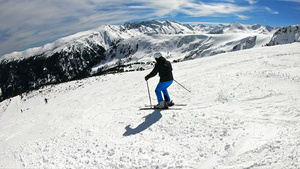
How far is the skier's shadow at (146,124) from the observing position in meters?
7.54

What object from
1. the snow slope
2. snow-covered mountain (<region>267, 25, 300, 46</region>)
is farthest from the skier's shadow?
snow-covered mountain (<region>267, 25, 300, 46</region>)

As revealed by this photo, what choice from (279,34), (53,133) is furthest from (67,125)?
(279,34)

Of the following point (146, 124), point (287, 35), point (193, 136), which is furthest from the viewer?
point (287, 35)

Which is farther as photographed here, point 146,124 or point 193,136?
point 146,124

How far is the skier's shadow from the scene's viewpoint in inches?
297

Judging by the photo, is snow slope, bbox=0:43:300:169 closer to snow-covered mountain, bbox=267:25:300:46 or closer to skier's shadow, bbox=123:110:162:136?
skier's shadow, bbox=123:110:162:136

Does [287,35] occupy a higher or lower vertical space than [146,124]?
higher

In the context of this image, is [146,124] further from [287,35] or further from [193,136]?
[287,35]

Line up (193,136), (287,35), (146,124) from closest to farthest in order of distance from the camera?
(193,136) < (146,124) < (287,35)

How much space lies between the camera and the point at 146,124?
7.96 metres

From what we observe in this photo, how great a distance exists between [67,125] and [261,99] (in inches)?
389

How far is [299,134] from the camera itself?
5.09 meters

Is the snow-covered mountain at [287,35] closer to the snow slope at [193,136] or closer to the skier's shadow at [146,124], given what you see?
the snow slope at [193,136]

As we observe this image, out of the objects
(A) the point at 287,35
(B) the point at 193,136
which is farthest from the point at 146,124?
(A) the point at 287,35
